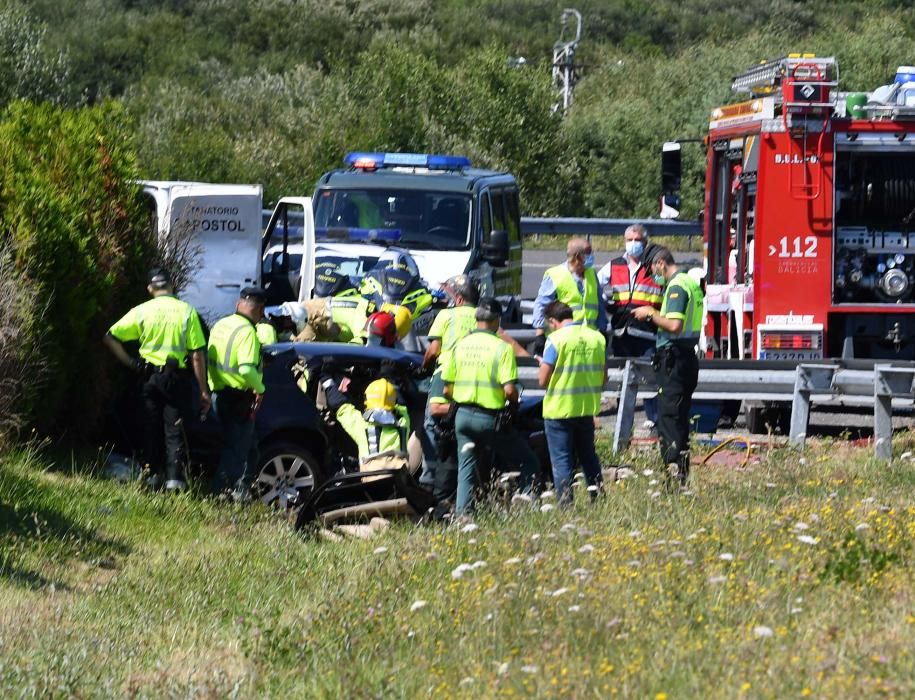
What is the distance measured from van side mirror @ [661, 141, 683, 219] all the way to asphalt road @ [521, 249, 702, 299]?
9.20 meters

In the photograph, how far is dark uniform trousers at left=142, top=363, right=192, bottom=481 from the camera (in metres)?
10.6

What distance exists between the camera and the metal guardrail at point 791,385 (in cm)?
1159

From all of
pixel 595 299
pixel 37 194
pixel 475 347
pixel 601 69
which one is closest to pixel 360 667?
pixel 475 347

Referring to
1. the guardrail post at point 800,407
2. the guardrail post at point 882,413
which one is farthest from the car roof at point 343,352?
the guardrail post at point 882,413

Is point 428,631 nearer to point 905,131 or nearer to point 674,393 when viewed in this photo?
point 674,393

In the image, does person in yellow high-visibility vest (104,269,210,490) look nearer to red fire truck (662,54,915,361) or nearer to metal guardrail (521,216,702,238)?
red fire truck (662,54,915,361)

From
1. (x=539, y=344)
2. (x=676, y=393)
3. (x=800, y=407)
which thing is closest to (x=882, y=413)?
(x=800, y=407)

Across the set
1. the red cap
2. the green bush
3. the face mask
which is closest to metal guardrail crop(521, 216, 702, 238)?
the face mask

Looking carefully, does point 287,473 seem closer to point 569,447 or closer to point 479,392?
point 479,392

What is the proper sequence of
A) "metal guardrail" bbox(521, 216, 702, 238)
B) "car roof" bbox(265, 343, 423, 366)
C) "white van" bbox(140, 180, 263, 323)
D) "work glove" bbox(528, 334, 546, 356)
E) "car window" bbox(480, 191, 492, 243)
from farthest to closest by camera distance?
"metal guardrail" bbox(521, 216, 702, 238) → "car window" bbox(480, 191, 492, 243) → "white van" bbox(140, 180, 263, 323) → "work glove" bbox(528, 334, 546, 356) → "car roof" bbox(265, 343, 423, 366)

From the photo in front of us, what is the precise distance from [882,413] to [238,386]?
15.7 feet

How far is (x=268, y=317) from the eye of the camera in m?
13.4

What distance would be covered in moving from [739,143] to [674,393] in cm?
407

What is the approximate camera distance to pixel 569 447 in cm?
971
